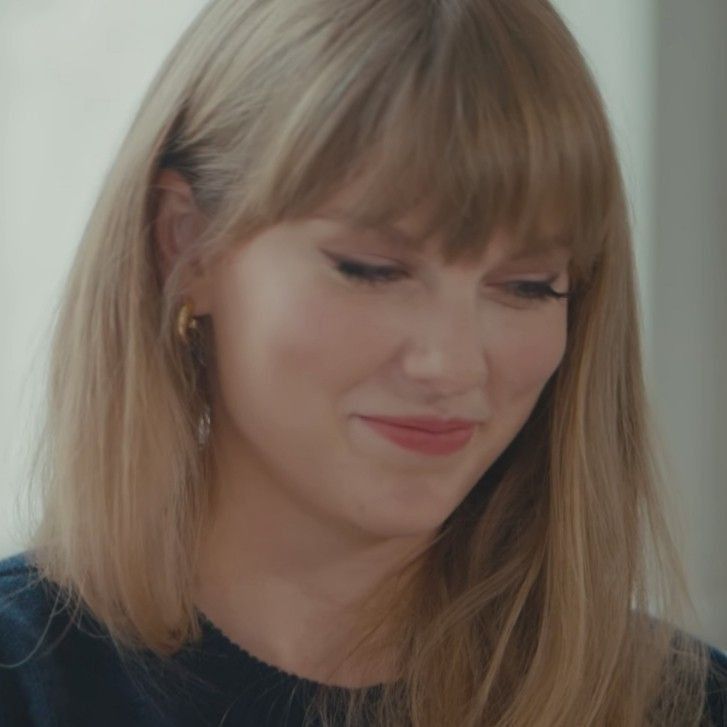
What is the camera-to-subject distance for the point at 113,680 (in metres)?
1.33

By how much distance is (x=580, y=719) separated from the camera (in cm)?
139

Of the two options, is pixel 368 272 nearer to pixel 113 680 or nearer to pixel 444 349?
pixel 444 349

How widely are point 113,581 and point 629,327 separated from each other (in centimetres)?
46

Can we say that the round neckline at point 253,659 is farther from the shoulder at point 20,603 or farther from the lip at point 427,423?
the lip at point 427,423

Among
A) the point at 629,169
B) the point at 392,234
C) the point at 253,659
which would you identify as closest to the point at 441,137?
the point at 392,234

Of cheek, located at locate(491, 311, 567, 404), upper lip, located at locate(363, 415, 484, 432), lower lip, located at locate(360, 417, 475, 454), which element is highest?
cheek, located at locate(491, 311, 567, 404)

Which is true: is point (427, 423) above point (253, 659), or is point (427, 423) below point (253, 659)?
above

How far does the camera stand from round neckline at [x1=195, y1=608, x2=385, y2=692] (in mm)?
1360

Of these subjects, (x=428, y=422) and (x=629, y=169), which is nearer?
(x=428, y=422)

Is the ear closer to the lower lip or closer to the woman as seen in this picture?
the woman

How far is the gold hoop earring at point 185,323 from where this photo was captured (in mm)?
1345

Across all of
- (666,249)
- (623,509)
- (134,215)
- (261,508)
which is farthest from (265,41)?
(666,249)

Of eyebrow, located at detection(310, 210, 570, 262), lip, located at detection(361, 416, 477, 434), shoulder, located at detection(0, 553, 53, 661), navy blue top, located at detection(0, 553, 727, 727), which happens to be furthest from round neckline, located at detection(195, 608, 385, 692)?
eyebrow, located at detection(310, 210, 570, 262)

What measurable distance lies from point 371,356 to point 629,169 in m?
0.71
